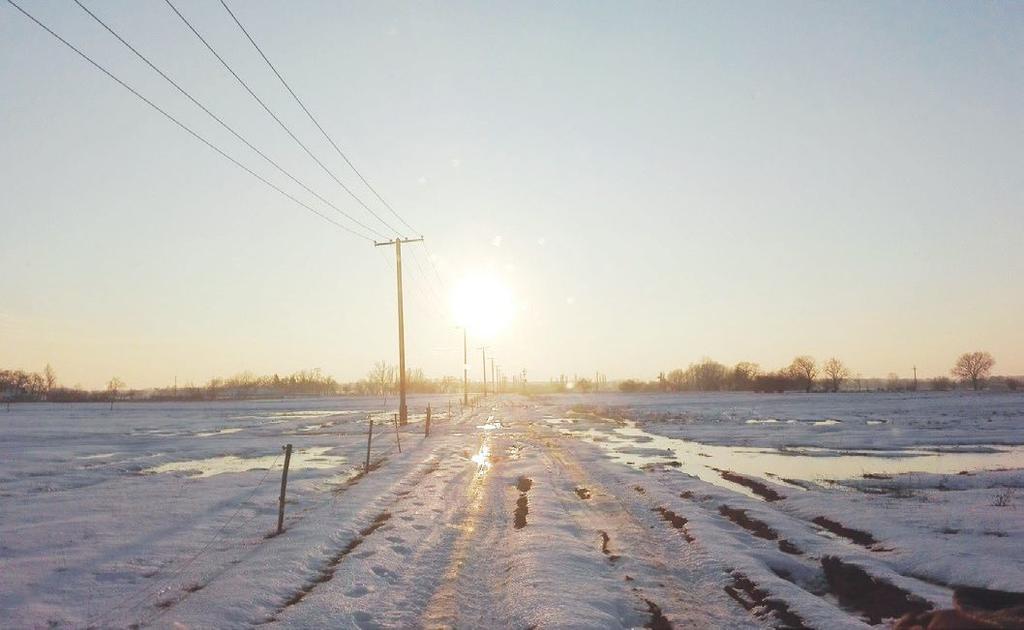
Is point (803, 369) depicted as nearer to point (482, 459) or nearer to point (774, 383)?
point (774, 383)

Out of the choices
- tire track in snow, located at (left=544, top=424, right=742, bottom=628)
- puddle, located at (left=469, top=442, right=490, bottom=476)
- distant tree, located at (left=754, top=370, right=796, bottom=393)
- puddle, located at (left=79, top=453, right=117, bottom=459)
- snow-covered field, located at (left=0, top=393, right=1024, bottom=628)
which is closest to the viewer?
tire track in snow, located at (left=544, top=424, right=742, bottom=628)

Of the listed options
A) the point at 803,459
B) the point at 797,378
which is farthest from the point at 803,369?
the point at 803,459

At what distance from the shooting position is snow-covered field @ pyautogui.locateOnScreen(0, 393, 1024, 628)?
24.4 feet

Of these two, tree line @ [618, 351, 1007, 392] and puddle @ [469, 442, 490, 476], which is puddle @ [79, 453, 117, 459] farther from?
tree line @ [618, 351, 1007, 392]

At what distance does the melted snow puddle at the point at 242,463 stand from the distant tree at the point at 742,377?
14529 cm

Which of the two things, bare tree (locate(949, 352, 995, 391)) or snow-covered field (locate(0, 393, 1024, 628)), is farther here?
bare tree (locate(949, 352, 995, 391))

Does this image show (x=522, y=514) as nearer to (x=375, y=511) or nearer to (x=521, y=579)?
(x=375, y=511)

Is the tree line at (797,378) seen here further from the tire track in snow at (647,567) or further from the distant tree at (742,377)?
the tire track in snow at (647,567)

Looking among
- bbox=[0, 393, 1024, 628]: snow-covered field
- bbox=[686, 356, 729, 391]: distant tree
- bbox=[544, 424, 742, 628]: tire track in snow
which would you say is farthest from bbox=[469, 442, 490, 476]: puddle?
bbox=[686, 356, 729, 391]: distant tree

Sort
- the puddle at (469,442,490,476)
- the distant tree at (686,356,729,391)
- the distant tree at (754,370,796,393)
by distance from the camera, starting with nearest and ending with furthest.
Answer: the puddle at (469,442,490,476), the distant tree at (754,370,796,393), the distant tree at (686,356,729,391)

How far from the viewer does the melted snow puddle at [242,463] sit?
70.2 feet

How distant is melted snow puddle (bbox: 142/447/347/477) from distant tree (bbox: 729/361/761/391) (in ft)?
477

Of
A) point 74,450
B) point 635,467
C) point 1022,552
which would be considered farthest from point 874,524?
point 74,450

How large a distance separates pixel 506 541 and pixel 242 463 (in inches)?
637
